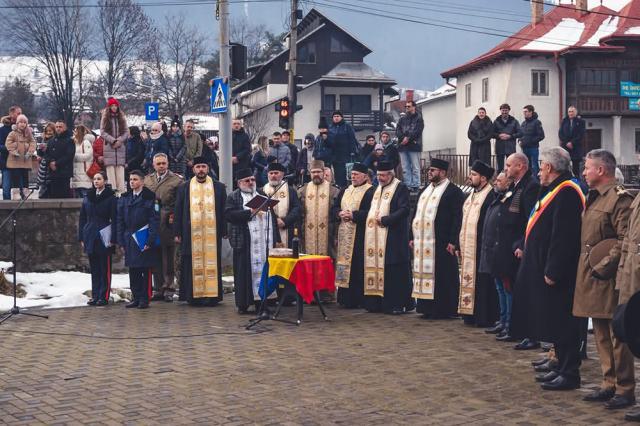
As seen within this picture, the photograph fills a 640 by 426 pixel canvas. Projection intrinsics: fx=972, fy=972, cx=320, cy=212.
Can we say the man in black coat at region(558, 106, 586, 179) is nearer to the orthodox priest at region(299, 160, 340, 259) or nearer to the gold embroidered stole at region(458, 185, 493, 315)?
the orthodox priest at region(299, 160, 340, 259)

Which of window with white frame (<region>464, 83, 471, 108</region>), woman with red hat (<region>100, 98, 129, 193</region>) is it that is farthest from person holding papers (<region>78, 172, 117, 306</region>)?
window with white frame (<region>464, 83, 471, 108</region>)

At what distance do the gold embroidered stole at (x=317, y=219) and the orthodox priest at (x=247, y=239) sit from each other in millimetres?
1006

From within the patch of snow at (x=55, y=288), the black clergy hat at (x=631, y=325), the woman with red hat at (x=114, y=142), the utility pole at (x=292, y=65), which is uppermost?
the utility pole at (x=292, y=65)

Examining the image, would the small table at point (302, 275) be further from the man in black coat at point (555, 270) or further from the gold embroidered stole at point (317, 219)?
the man in black coat at point (555, 270)

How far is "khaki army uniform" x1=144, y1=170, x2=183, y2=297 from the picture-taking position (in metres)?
14.5

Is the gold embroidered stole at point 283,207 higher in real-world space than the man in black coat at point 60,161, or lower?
lower

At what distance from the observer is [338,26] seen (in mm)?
62375

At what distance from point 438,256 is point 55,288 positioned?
633 centimetres

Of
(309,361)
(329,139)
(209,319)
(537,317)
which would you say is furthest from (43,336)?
(329,139)

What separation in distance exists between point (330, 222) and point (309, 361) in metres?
4.96

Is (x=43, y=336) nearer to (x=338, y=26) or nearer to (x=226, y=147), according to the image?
(x=226, y=147)

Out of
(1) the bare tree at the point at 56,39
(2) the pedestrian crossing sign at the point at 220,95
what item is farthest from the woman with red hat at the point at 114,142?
(1) the bare tree at the point at 56,39

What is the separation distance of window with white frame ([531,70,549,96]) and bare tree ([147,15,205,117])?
21.5 meters

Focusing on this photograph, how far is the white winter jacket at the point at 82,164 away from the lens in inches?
715
